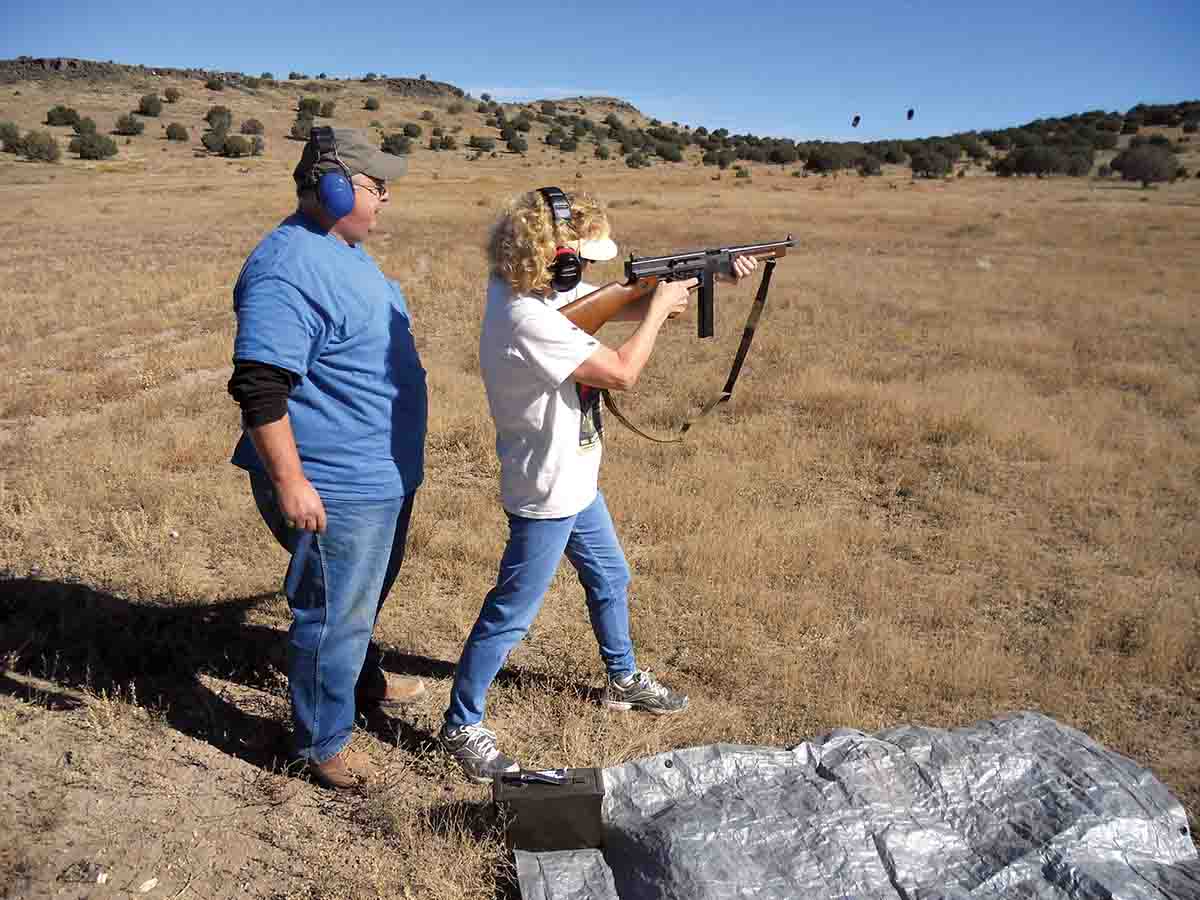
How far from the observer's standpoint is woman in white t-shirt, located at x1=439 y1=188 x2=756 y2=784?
9.00 feet

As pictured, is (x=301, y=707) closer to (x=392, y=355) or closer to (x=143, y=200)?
(x=392, y=355)

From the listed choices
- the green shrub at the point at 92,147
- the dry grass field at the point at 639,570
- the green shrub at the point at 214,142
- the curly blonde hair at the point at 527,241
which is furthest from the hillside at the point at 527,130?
the curly blonde hair at the point at 527,241

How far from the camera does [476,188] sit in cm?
2938

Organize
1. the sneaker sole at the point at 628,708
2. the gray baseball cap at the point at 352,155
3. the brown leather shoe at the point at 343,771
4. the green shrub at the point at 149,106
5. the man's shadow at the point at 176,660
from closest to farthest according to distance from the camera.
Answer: the gray baseball cap at the point at 352,155, the brown leather shoe at the point at 343,771, the man's shadow at the point at 176,660, the sneaker sole at the point at 628,708, the green shrub at the point at 149,106

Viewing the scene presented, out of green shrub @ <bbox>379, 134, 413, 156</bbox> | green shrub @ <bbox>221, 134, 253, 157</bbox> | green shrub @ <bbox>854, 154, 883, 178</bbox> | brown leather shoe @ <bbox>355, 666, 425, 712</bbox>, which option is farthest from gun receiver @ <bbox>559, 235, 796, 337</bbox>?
green shrub @ <bbox>854, 154, 883, 178</bbox>

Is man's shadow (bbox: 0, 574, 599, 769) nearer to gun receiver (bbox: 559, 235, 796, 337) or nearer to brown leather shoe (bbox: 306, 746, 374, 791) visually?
brown leather shoe (bbox: 306, 746, 374, 791)

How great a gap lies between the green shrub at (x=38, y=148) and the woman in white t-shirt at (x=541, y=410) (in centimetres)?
3715

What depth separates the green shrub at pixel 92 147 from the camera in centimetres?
3431

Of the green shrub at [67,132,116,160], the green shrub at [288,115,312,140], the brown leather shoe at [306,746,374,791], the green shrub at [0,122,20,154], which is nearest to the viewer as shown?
the brown leather shoe at [306,746,374,791]

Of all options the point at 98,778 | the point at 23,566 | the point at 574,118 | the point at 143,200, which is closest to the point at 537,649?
the point at 98,778

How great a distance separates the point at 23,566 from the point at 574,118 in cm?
6515

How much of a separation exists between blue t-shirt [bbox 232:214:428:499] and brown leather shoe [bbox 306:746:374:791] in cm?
103

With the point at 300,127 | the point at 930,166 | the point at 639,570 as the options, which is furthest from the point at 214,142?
the point at 639,570

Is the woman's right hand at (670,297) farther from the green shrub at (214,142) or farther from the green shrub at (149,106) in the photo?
the green shrub at (149,106)
